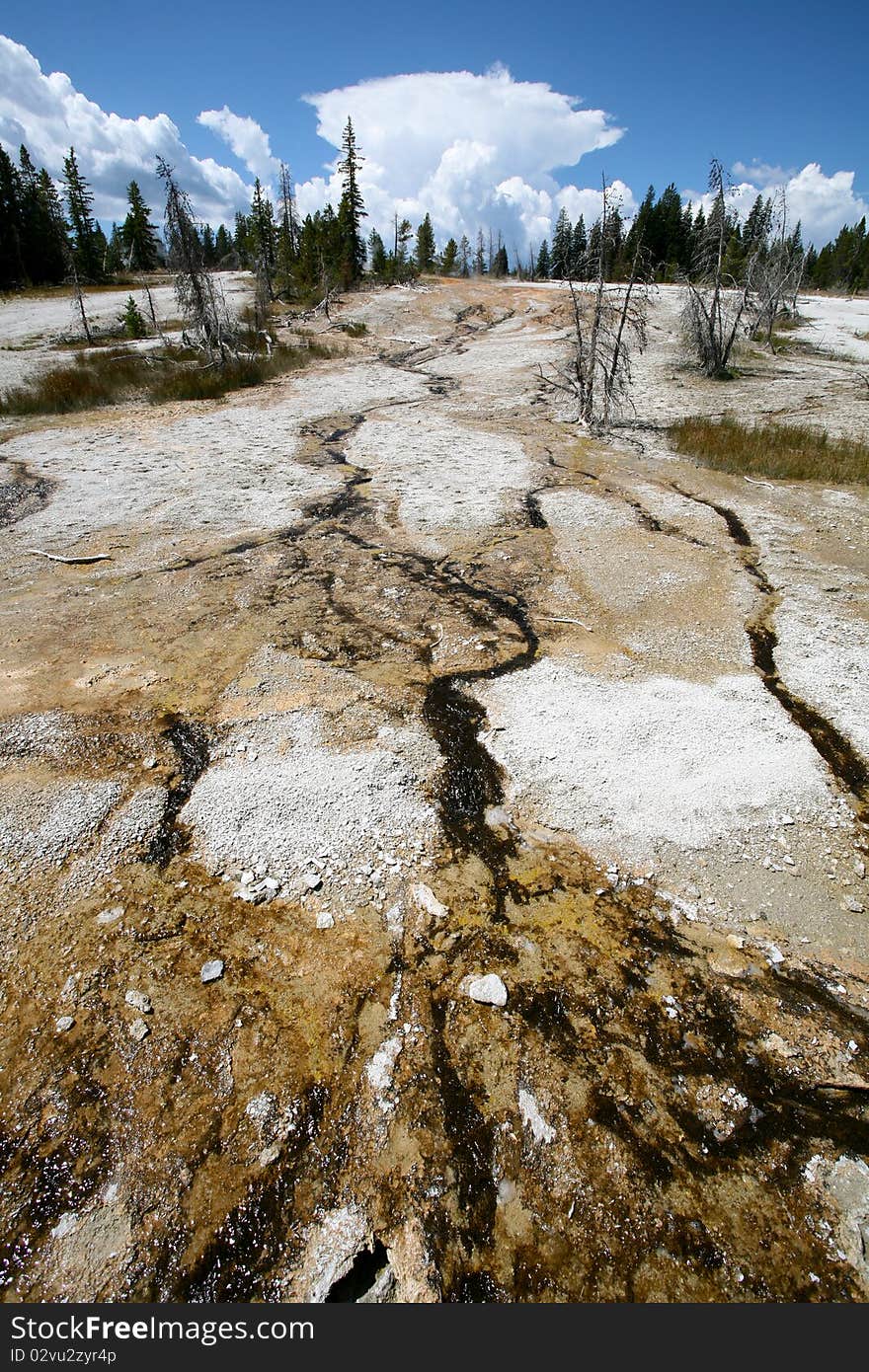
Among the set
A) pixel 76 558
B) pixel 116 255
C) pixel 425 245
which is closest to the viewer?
pixel 76 558

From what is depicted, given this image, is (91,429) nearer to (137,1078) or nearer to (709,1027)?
(137,1078)

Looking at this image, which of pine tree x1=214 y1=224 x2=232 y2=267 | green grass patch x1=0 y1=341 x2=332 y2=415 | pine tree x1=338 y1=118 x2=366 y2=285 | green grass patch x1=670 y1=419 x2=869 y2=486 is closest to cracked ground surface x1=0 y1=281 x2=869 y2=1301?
green grass patch x1=670 y1=419 x2=869 y2=486

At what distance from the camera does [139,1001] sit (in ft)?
6.75

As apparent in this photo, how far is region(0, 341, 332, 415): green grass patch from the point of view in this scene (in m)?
11.1

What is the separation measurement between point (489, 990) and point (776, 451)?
344 inches

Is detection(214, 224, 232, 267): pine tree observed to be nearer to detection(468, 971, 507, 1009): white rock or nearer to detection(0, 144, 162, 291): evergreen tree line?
detection(0, 144, 162, 291): evergreen tree line

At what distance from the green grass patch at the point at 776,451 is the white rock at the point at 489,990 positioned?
7600 millimetres

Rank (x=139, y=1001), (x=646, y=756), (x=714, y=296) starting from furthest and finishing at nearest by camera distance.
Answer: (x=714, y=296) → (x=646, y=756) → (x=139, y=1001)

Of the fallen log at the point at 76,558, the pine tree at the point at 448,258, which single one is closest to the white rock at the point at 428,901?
the fallen log at the point at 76,558

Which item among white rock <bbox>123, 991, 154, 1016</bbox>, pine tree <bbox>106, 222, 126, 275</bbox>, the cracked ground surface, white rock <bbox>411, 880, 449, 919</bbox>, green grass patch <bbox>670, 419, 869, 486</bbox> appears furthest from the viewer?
pine tree <bbox>106, 222, 126, 275</bbox>

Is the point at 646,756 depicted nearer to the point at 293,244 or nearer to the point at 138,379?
the point at 138,379

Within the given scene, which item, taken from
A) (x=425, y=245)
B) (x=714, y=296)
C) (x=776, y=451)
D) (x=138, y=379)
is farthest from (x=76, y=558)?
(x=425, y=245)

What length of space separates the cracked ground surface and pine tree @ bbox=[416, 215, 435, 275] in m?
51.9

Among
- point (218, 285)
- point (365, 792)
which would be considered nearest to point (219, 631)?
point (365, 792)
